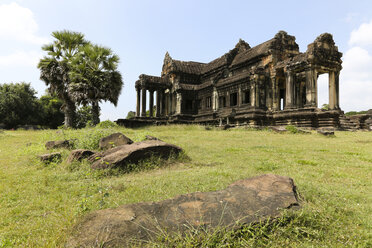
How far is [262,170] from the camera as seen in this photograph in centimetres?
481

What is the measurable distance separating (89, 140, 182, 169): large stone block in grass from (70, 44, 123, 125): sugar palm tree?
1410 cm

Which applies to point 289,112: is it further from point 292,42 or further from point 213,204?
point 213,204

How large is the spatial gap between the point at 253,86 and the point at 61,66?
623 inches

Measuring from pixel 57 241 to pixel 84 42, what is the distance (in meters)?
22.4

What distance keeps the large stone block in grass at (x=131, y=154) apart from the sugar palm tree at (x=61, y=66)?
53.7 feet

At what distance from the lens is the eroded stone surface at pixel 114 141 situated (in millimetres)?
6764

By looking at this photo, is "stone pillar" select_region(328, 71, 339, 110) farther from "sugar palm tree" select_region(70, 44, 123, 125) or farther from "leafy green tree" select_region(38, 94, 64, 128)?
"leafy green tree" select_region(38, 94, 64, 128)

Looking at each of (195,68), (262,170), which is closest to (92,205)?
(262,170)

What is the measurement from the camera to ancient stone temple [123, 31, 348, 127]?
1659 cm

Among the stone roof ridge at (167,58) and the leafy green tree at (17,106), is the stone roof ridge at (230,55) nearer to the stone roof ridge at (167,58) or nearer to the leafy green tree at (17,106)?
the stone roof ridge at (167,58)

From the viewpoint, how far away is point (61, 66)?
19.9 metres

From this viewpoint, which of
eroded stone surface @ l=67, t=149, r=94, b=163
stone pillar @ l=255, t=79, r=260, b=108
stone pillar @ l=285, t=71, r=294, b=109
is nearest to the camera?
eroded stone surface @ l=67, t=149, r=94, b=163

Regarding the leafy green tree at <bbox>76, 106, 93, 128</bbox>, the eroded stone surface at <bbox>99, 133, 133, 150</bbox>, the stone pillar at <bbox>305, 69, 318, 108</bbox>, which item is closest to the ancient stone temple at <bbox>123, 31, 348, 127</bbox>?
the stone pillar at <bbox>305, 69, 318, 108</bbox>

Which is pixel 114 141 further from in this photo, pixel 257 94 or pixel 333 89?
pixel 333 89
